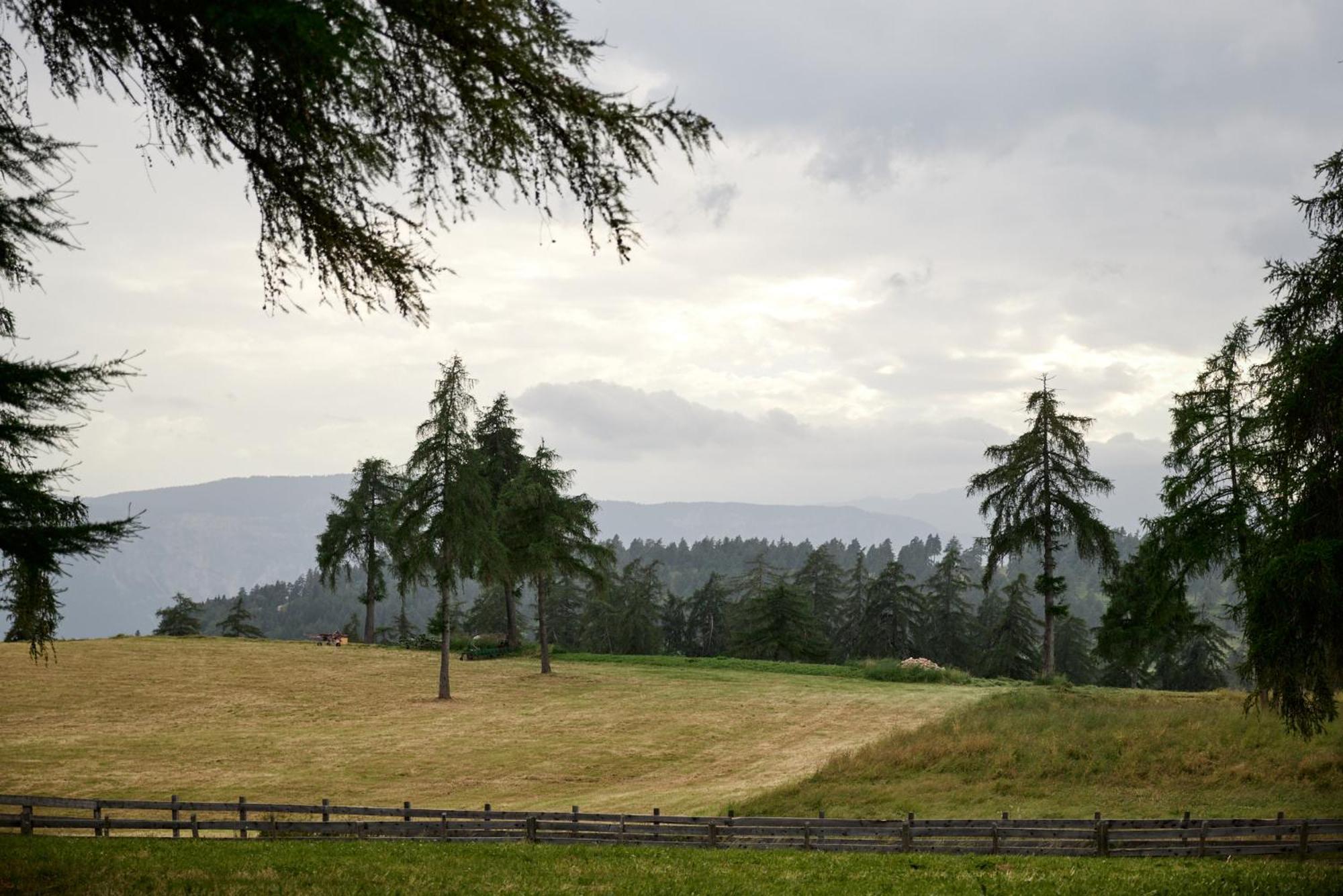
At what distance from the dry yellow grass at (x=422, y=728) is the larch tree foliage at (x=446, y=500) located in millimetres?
5858

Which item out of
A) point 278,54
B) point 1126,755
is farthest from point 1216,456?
point 278,54

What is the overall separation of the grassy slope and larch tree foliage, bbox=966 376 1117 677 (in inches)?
506

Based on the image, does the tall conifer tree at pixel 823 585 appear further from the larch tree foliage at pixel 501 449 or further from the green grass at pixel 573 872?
the green grass at pixel 573 872

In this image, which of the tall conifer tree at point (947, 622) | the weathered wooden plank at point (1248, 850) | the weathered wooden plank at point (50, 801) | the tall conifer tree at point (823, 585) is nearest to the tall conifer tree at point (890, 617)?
the tall conifer tree at point (947, 622)

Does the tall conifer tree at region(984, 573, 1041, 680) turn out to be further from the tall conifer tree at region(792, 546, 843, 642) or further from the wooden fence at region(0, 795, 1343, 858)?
the wooden fence at region(0, 795, 1343, 858)

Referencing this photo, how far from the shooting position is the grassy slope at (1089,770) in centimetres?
2041

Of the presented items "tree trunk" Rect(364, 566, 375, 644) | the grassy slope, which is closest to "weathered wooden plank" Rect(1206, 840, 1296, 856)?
the grassy slope

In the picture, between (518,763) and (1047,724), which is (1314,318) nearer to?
(1047,724)

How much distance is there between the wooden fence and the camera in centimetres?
1603

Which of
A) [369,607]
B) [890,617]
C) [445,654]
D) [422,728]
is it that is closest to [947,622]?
[890,617]

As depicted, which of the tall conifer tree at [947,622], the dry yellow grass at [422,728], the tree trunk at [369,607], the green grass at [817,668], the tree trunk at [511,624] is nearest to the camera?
the dry yellow grass at [422,728]

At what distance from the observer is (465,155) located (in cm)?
786

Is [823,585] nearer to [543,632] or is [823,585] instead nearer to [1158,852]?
[543,632]

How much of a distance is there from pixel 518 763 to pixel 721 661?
83.9 feet
